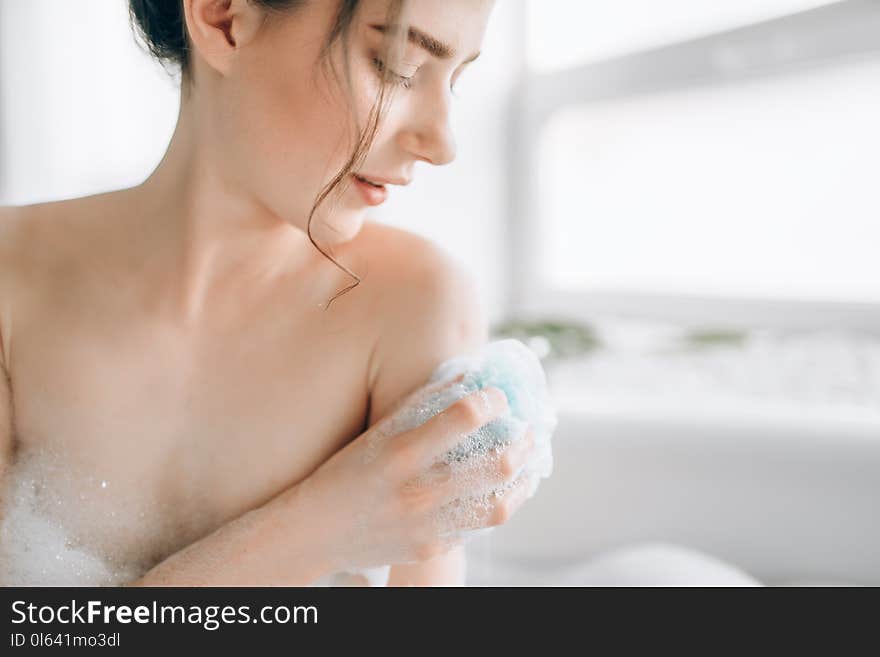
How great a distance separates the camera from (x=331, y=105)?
2.30 ft

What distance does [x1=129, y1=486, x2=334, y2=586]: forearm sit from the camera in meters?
0.77

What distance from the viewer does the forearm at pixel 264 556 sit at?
2.53 ft

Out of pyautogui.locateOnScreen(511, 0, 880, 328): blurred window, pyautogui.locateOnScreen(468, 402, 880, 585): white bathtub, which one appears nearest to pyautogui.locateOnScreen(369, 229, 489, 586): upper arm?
pyautogui.locateOnScreen(468, 402, 880, 585): white bathtub

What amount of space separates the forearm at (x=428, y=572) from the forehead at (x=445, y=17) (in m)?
0.47

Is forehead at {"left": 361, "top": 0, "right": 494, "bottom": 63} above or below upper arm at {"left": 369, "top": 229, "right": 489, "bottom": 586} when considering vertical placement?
above

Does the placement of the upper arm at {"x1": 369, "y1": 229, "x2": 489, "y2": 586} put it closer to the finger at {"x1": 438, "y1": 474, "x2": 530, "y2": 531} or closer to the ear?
the finger at {"x1": 438, "y1": 474, "x2": 530, "y2": 531}

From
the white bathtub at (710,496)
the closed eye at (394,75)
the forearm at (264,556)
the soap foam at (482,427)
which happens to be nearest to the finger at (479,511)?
the soap foam at (482,427)

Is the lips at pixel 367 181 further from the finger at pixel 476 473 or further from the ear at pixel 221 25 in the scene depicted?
the finger at pixel 476 473

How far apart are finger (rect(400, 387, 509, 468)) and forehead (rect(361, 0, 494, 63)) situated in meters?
0.30
